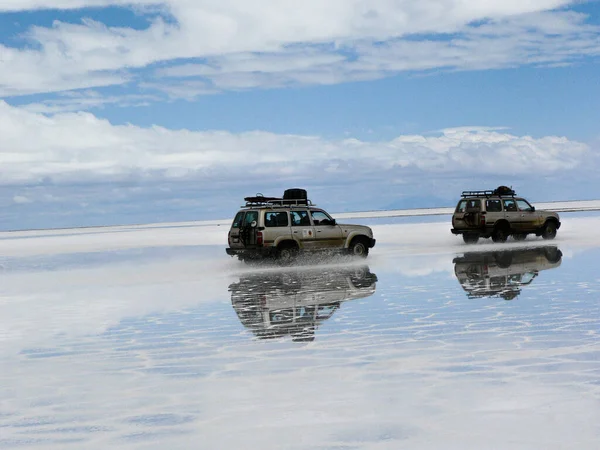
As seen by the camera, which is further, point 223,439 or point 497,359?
point 497,359

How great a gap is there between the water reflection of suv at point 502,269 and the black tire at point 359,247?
2.83 meters

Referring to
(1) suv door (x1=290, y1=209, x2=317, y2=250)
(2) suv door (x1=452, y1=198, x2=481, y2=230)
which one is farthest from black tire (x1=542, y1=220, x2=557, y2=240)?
(1) suv door (x1=290, y1=209, x2=317, y2=250)

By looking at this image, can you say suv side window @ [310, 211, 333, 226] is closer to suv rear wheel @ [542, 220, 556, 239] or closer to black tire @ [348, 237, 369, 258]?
black tire @ [348, 237, 369, 258]

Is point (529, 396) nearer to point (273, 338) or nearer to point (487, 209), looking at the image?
point (273, 338)

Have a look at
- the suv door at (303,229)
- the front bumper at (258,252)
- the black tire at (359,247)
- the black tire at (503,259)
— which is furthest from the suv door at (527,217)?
the front bumper at (258,252)

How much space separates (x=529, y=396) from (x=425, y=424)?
4.23ft

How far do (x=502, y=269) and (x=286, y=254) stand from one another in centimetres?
648

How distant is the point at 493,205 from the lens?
33281mm

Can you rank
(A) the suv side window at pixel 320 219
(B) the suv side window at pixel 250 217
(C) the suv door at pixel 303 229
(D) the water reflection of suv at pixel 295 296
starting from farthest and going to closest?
(A) the suv side window at pixel 320 219, (C) the suv door at pixel 303 229, (B) the suv side window at pixel 250 217, (D) the water reflection of suv at pixel 295 296

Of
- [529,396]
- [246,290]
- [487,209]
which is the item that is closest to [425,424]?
[529,396]

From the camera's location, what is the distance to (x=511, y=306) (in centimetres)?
1341

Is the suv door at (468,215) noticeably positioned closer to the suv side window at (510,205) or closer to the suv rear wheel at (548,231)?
the suv side window at (510,205)

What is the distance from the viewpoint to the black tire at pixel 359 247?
25828mm

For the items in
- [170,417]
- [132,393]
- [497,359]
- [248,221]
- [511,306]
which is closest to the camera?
[170,417]
